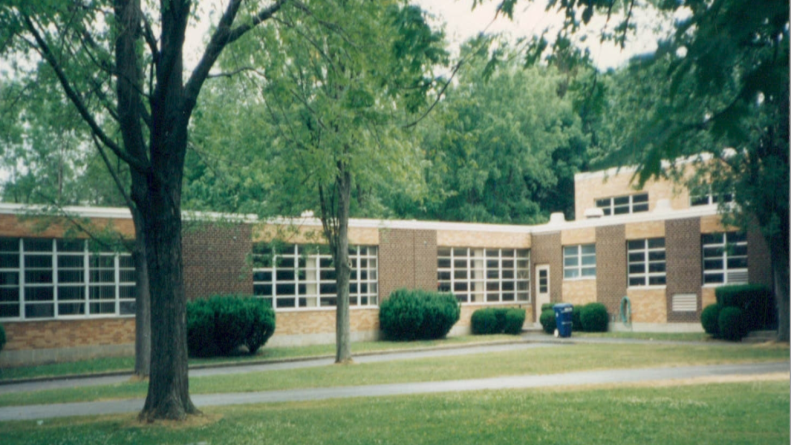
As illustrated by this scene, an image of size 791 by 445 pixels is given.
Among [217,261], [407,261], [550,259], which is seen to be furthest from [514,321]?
[217,261]

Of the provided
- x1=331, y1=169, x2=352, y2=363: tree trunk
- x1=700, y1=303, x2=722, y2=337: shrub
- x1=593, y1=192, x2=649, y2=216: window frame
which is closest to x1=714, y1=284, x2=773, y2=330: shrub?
x1=700, y1=303, x2=722, y2=337: shrub

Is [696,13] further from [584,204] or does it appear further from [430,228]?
[584,204]

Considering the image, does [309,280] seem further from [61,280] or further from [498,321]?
[61,280]

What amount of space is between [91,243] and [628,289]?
21870mm

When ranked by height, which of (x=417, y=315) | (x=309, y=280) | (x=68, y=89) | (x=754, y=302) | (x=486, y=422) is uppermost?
(x=68, y=89)

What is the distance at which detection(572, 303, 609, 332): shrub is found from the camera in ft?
113

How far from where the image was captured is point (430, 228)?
35.1 metres

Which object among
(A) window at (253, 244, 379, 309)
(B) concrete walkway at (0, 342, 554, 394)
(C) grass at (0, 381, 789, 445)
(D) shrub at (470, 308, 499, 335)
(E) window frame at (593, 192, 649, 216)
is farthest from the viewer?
(E) window frame at (593, 192, 649, 216)

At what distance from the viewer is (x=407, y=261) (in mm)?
34156

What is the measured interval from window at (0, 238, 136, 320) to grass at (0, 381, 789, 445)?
43.8 ft

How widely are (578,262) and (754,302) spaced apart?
982 centimetres

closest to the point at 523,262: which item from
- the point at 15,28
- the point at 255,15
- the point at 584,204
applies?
the point at 584,204

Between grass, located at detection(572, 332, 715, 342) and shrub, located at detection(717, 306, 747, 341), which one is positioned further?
grass, located at detection(572, 332, 715, 342)

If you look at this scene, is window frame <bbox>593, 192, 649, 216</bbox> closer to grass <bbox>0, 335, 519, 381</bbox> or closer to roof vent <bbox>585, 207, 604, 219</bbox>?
roof vent <bbox>585, 207, 604, 219</bbox>
